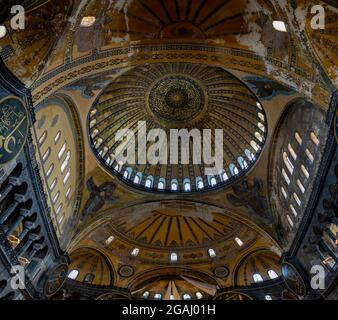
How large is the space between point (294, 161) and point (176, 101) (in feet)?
24.3

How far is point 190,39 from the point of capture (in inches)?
566

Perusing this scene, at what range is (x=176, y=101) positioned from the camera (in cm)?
1992

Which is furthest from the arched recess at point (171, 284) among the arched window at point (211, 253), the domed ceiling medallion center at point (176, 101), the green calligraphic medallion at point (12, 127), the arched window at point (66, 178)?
the green calligraphic medallion at point (12, 127)

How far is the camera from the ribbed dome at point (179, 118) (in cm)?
1841

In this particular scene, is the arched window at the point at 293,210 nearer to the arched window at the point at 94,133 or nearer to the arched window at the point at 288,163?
the arched window at the point at 288,163

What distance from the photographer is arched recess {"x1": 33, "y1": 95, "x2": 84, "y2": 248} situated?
1452 cm

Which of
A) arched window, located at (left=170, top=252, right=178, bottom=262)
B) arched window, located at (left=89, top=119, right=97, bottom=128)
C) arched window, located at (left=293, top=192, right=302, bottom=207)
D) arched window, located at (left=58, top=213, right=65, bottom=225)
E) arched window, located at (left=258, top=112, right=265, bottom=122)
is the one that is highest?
arched window, located at (left=258, top=112, right=265, bottom=122)

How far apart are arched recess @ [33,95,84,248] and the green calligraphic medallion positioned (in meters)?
1.69

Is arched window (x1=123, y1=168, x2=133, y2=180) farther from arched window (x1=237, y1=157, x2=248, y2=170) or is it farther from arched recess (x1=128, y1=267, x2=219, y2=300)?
arched recess (x1=128, y1=267, x2=219, y2=300)

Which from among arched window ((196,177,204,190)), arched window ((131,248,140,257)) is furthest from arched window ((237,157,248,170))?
arched window ((131,248,140,257))

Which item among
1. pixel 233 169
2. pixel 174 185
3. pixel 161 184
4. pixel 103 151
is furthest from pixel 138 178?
pixel 233 169

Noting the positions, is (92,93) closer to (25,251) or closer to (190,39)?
(190,39)

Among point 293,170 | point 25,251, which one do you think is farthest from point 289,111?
point 25,251
